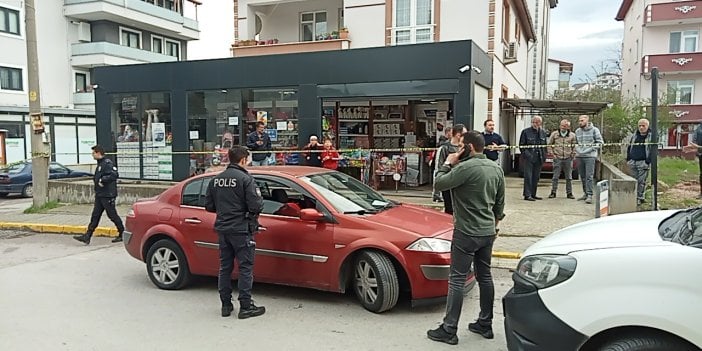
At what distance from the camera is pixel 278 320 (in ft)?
16.9

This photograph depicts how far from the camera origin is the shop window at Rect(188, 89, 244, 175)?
554 inches

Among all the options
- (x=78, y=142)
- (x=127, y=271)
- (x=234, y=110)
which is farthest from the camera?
(x=78, y=142)

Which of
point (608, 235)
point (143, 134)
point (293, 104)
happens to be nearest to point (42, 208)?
point (143, 134)

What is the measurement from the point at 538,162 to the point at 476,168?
7.49 metres

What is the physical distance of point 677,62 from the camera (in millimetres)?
34719

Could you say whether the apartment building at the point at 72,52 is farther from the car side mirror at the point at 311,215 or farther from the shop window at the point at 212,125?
the car side mirror at the point at 311,215

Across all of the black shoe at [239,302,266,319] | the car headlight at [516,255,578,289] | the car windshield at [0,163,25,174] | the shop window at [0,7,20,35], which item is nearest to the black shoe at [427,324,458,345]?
the car headlight at [516,255,578,289]

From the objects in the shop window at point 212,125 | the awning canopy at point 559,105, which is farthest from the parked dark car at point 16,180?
the awning canopy at point 559,105

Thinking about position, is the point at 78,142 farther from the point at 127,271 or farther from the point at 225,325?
the point at 225,325

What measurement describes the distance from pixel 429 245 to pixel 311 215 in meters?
1.25

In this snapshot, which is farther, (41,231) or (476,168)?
(41,231)

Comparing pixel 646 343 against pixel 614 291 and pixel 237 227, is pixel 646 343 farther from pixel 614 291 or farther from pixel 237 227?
pixel 237 227

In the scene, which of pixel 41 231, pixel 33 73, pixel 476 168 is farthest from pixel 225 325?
pixel 33 73

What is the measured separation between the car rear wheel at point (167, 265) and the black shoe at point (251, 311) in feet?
4.31
